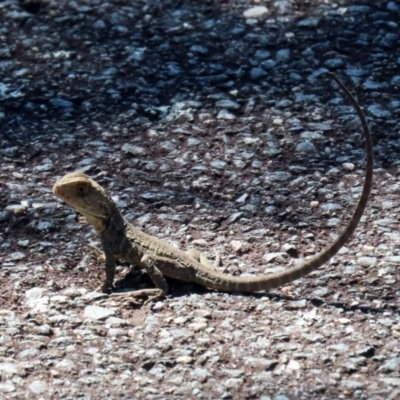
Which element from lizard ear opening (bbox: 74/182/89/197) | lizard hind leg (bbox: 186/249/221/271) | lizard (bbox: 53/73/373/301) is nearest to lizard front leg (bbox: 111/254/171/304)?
lizard (bbox: 53/73/373/301)

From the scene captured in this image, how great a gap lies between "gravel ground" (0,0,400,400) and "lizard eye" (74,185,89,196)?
0.34 metres

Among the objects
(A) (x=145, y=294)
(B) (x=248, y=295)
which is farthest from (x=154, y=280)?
(B) (x=248, y=295)

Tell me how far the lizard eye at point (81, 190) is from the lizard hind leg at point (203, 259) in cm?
59

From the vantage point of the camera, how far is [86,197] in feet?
14.9

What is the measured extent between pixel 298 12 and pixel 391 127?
1.56 meters

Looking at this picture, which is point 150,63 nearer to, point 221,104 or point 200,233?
point 221,104

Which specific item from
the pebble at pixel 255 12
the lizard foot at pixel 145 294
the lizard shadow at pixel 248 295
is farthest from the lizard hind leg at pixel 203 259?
the pebble at pixel 255 12

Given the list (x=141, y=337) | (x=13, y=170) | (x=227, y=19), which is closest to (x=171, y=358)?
(x=141, y=337)

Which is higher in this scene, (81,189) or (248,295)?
(81,189)

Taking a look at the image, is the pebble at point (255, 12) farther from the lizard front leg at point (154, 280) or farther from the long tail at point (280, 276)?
the lizard front leg at point (154, 280)

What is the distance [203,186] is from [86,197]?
0.86m

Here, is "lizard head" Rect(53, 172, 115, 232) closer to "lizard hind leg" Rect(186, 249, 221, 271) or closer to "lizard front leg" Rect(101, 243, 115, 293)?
"lizard front leg" Rect(101, 243, 115, 293)

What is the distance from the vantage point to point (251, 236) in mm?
4746

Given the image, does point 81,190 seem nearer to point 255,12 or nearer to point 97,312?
point 97,312
